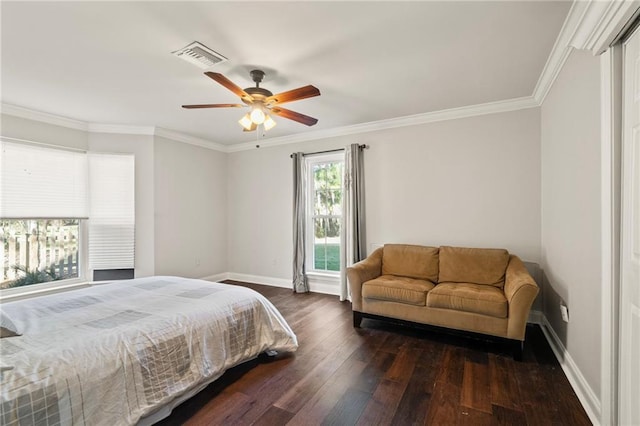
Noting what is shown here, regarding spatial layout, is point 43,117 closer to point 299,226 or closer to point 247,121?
point 247,121

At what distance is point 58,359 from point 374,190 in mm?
3713

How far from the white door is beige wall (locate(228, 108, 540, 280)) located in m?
2.01

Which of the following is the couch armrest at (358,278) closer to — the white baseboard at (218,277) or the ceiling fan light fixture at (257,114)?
the ceiling fan light fixture at (257,114)

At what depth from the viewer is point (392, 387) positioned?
2.17 m

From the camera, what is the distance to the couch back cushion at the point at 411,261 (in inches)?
138

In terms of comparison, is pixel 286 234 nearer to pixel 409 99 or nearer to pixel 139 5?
pixel 409 99

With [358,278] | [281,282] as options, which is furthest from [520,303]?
[281,282]

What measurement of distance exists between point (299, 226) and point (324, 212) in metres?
0.47

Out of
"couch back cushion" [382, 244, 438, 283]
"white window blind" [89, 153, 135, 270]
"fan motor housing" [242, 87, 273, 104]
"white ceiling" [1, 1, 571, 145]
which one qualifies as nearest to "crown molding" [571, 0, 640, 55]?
"white ceiling" [1, 1, 571, 145]

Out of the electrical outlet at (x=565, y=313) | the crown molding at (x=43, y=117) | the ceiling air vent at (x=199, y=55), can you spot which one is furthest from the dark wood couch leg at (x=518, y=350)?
the crown molding at (x=43, y=117)

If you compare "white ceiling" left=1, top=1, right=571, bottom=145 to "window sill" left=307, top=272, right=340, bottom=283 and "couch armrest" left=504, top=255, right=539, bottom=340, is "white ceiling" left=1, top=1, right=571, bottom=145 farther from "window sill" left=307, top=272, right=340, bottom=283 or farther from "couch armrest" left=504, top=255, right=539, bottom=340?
"window sill" left=307, top=272, right=340, bottom=283

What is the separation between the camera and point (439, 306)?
9.45ft

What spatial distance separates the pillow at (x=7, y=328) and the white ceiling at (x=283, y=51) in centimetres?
193

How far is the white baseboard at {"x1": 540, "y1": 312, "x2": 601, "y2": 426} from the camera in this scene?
1.79m
